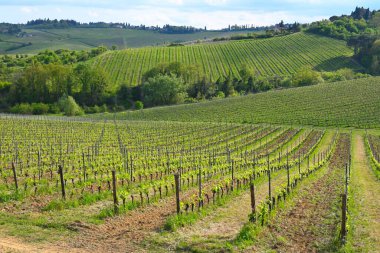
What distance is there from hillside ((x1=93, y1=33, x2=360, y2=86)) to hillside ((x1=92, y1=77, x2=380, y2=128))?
1400 inches

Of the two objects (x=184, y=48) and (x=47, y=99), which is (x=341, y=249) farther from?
(x=184, y=48)

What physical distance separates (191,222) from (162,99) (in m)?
94.6

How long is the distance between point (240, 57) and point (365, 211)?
136m

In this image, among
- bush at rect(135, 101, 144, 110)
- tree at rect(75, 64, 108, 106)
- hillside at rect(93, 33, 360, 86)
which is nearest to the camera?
bush at rect(135, 101, 144, 110)

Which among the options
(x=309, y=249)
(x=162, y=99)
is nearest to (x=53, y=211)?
(x=309, y=249)

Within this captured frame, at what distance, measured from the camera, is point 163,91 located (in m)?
106

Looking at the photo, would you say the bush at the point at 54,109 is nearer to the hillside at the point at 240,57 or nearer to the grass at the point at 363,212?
the hillside at the point at 240,57

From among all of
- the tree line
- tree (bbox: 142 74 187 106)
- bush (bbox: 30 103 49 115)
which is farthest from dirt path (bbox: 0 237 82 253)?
tree (bbox: 142 74 187 106)

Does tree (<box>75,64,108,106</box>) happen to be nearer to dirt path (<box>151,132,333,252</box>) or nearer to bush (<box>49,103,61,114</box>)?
bush (<box>49,103,61,114</box>)

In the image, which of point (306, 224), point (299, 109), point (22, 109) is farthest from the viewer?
point (22, 109)

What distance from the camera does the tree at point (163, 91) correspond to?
107 m

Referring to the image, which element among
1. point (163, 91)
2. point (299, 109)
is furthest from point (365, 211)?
point (163, 91)

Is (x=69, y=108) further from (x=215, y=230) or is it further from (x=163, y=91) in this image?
(x=215, y=230)

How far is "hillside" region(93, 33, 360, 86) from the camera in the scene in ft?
441
